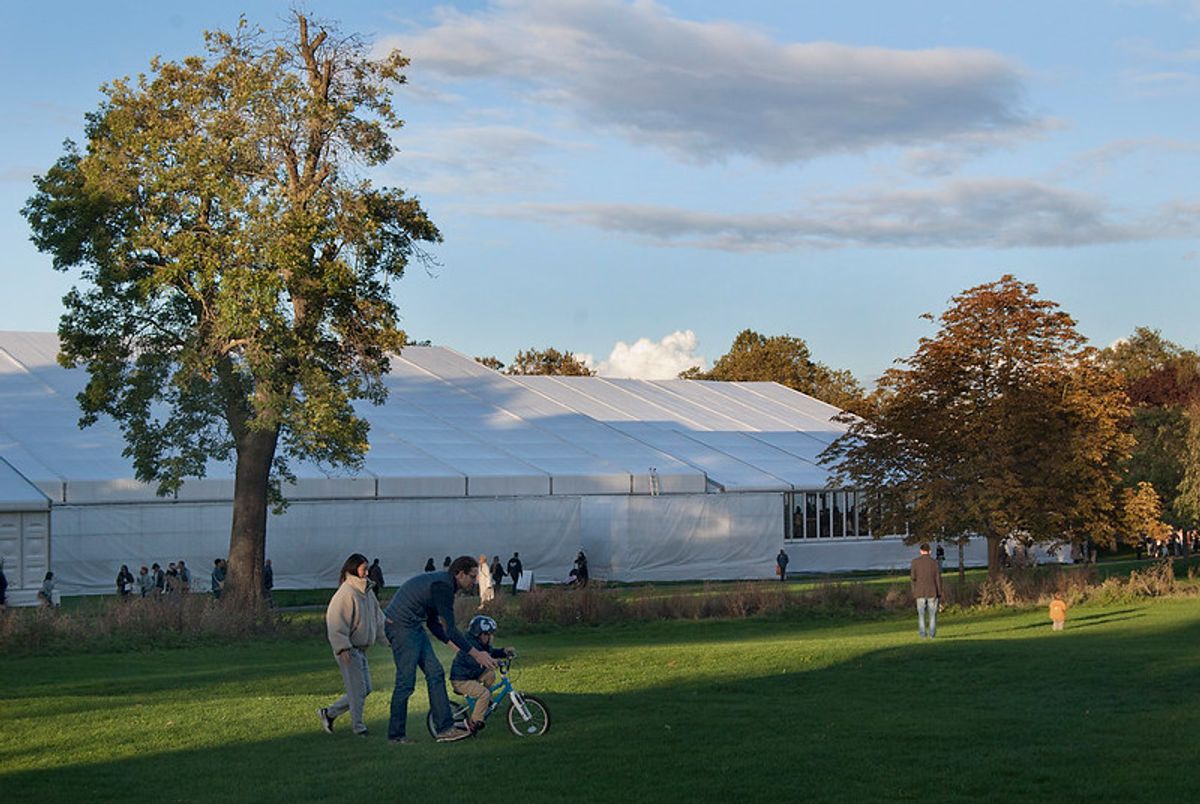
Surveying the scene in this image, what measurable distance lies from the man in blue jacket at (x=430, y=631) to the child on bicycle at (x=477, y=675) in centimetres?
12

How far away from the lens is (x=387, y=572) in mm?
46344

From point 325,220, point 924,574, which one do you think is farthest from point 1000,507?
point 325,220

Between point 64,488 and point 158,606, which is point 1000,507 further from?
point 64,488

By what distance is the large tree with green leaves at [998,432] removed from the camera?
34.8 meters

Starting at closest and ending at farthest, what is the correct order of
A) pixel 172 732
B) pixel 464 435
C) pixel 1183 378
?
1. pixel 172 732
2. pixel 464 435
3. pixel 1183 378

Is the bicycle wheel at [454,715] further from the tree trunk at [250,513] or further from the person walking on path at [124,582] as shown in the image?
the person walking on path at [124,582]

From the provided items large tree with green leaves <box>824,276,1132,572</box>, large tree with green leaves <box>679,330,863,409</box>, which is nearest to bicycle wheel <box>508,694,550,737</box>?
large tree with green leaves <box>824,276,1132,572</box>

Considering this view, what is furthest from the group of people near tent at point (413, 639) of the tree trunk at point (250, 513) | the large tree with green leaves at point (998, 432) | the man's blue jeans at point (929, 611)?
the large tree with green leaves at point (998, 432)

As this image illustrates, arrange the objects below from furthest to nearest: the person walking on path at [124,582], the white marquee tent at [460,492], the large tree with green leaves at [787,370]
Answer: the large tree with green leaves at [787,370] < the white marquee tent at [460,492] < the person walking on path at [124,582]

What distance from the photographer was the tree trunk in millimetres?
31719

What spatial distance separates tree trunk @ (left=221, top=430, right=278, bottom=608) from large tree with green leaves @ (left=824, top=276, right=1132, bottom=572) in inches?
564

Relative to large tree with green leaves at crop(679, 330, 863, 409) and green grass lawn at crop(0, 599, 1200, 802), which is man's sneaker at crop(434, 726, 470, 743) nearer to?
green grass lawn at crop(0, 599, 1200, 802)

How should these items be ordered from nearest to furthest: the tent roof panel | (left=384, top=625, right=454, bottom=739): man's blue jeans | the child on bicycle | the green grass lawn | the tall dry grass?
the green grass lawn → (left=384, top=625, right=454, bottom=739): man's blue jeans → the child on bicycle → the tall dry grass → the tent roof panel

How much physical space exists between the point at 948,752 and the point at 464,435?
40511 millimetres
